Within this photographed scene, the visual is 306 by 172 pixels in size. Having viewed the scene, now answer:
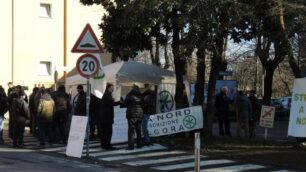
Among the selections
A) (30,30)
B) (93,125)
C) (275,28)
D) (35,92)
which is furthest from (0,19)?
(275,28)

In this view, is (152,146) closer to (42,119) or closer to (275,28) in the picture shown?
(42,119)

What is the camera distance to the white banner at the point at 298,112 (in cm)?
1519

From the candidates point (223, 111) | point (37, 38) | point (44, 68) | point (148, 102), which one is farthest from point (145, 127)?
point (44, 68)

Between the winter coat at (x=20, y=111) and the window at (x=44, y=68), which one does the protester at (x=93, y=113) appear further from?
the window at (x=44, y=68)

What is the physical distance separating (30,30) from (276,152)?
22881 mm

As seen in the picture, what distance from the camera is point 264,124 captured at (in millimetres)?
19906

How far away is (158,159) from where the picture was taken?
1503cm

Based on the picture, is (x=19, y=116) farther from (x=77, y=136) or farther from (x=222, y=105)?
(x=222, y=105)

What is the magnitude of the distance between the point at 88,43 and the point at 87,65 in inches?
21.1

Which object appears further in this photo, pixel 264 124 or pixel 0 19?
pixel 0 19

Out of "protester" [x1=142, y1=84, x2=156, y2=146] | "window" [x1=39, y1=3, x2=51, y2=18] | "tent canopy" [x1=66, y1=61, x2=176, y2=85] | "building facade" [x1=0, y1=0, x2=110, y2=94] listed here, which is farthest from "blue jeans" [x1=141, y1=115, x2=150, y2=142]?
"window" [x1=39, y1=3, x2=51, y2=18]

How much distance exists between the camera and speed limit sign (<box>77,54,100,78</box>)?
49.2ft

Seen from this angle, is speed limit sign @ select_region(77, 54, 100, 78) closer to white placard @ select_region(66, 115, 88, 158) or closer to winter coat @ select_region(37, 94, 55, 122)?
white placard @ select_region(66, 115, 88, 158)

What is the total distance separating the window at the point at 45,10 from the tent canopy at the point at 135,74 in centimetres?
1551
